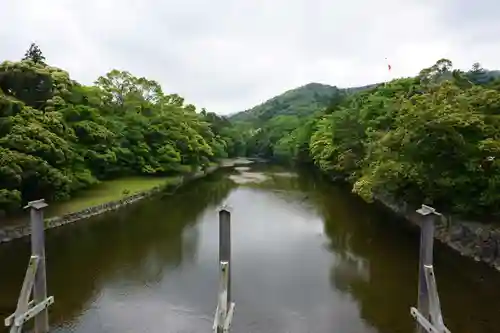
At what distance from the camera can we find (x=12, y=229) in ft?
55.2

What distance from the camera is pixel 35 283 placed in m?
8.23

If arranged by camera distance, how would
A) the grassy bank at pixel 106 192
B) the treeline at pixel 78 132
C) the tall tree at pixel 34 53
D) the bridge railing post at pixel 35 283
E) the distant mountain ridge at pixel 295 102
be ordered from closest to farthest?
the bridge railing post at pixel 35 283, the treeline at pixel 78 132, the grassy bank at pixel 106 192, the tall tree at pixel 34 53, the distant mountain ridge at pixel 295 102

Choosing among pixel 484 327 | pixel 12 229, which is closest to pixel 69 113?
pixel 12 229

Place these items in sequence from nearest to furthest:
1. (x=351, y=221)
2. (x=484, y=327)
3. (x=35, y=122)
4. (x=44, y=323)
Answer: (x=44, y=323) < (x=484, y=327) < (x=35, y=122) < (x=351, y=221)

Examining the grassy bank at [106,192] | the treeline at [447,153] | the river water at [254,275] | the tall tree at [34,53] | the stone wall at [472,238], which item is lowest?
the river water at [254,275]

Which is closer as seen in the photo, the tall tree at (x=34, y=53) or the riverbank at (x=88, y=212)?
the riverbank at (x=88, y=212)

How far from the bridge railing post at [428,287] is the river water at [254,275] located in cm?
218

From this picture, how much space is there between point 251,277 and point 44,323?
599cm

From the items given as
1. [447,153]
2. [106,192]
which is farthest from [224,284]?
[106,192]

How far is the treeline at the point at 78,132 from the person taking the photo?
17.4 m

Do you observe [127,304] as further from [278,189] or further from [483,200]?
[278,189]

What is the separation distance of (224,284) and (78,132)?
18557mm

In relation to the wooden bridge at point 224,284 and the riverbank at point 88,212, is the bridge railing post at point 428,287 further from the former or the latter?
the riverbank at point 88,212

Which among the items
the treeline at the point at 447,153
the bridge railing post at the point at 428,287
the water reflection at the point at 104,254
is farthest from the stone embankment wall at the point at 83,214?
the bridge railing post at the point at 428,287
